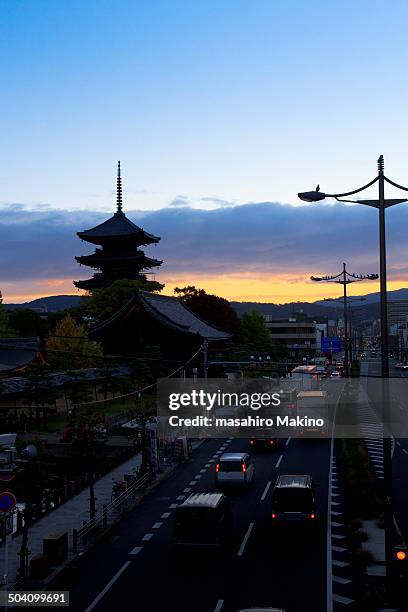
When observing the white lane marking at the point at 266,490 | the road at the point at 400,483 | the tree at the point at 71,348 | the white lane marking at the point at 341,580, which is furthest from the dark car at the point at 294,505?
the tree at the point at 71,348

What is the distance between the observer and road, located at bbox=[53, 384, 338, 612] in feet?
52.9

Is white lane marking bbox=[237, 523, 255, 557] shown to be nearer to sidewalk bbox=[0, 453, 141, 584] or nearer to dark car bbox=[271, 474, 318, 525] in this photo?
dark car bbox=[271, 474, 318, 525]

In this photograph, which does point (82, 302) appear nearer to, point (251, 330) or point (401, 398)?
point (251, 330)

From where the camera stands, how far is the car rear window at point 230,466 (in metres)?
29.0

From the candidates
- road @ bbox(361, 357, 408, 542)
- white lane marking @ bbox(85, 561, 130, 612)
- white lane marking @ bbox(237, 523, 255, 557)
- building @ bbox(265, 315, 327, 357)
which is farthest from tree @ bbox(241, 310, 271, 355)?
Answer: white lane marking @ bbox(85, 561, 130, 612)

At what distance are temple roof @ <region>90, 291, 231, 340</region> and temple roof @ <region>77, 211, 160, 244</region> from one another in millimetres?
33053

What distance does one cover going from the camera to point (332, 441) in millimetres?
44500

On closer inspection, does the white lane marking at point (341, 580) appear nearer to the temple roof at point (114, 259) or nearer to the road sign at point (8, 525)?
the road sign at point (8, 525)

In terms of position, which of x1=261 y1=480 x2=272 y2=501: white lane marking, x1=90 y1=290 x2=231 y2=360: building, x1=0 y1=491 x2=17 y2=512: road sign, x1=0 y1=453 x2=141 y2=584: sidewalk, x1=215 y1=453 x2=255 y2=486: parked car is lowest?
x1=0 y1=453 x2=141 y2=584: sidewalk

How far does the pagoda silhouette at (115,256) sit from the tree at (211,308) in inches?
338

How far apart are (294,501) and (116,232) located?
3066 inches

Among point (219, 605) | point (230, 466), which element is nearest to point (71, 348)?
point (230, 466)

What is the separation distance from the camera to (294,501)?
21.9 metres

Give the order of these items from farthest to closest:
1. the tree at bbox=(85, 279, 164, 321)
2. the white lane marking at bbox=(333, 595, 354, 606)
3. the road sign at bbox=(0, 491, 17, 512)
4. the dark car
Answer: the tree at bbox=(85, 279, 164, 321)
the dark car
the white lane marking at bbox=(333, 595, 354, 606)
the road sign at bbox=(0, 491, 17, 512)
